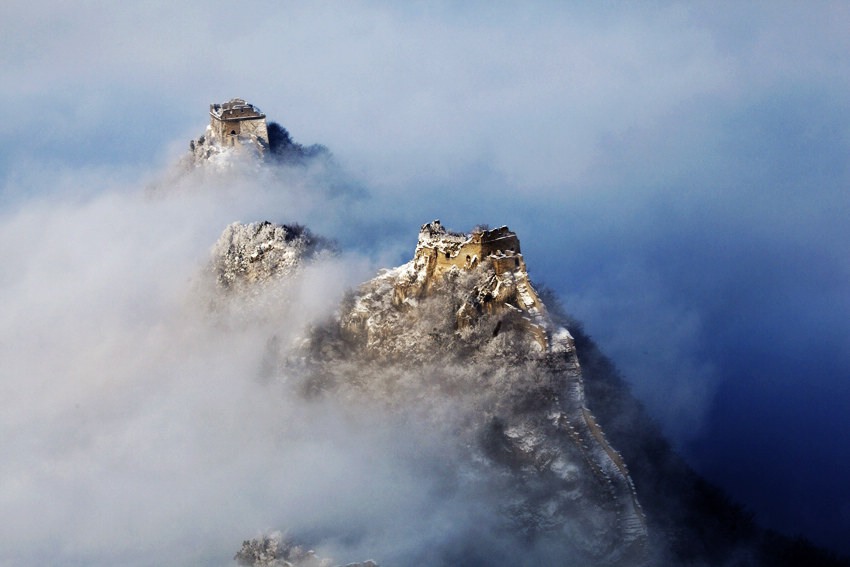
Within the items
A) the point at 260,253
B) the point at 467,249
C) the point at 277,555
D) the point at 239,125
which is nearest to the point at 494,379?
the point at 467,249

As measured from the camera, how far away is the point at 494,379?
3858 inches

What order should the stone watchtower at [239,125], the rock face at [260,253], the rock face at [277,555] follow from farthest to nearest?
the stone watchtower at [239,125], the rock face at [260,253], the rock face at [277,555]

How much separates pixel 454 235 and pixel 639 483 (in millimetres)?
24801

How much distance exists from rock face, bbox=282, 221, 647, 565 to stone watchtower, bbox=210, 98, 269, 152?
38.1m

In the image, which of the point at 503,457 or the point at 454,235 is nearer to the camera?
the point at 503,457

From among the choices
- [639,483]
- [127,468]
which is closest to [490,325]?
[639,483]

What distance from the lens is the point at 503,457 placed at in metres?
95.6

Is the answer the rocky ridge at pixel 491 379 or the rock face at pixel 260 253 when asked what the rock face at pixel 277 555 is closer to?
the rocky ridge at pixel 491 379

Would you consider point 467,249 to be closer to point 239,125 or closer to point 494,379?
point 494,379

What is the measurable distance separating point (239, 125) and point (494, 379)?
53.3 metres

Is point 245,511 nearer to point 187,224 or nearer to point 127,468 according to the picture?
point 127,468

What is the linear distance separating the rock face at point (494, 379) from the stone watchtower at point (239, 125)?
38060 mm

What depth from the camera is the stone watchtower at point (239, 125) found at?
448 ft

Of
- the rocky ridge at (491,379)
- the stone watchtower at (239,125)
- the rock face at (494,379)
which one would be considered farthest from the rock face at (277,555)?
the stone watchtower at (239,125)
